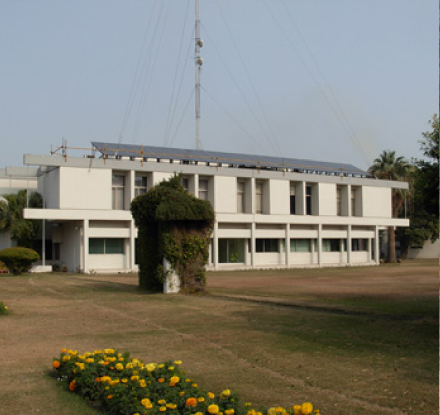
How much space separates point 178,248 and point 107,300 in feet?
11.9

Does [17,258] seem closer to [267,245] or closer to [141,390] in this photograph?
[267,245]

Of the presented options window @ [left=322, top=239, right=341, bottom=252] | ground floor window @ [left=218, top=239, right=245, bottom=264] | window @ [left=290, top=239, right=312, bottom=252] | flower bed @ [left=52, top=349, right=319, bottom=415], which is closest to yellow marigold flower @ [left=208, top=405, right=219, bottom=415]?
flower bed @ [left=52, top=349, right=319, bottom=415]

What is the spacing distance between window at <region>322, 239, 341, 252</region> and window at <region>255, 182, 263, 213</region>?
7818 millimetres

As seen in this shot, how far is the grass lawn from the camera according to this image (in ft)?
22.7

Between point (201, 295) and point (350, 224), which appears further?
point (350, 224)

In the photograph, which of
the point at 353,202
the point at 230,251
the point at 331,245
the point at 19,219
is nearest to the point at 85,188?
the point at 19,219

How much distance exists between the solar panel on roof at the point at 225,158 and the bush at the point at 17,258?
1103 cm

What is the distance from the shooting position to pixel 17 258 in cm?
3256

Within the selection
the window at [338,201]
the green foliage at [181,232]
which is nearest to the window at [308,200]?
the window at [338,201]

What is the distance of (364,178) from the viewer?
5459 centimetres

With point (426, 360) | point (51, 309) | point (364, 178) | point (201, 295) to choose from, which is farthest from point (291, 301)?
point (364, 178)

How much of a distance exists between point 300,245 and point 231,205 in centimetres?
860

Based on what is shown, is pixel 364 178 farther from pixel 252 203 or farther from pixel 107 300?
pixel 107 300

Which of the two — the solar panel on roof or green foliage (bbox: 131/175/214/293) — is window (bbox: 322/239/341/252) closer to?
the solar panel on roof
